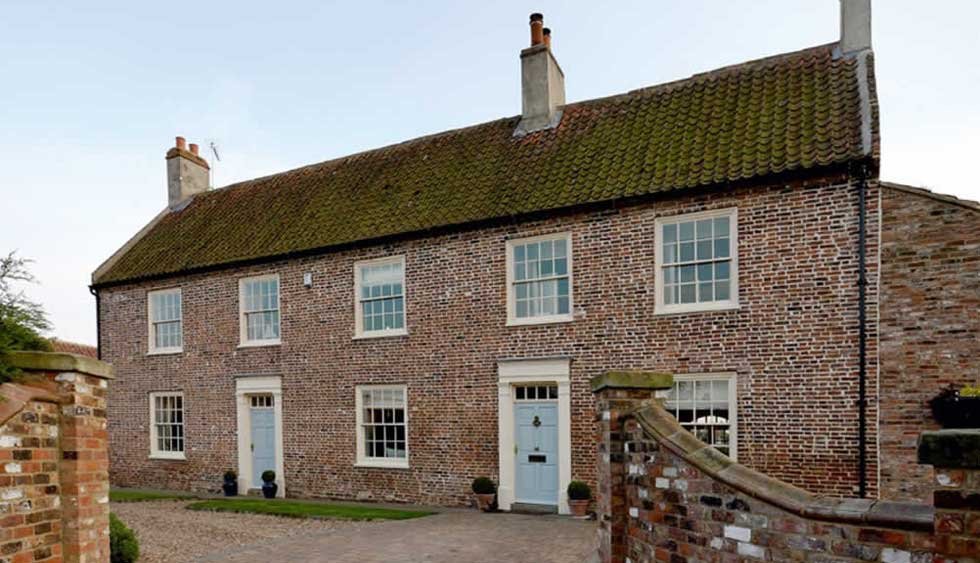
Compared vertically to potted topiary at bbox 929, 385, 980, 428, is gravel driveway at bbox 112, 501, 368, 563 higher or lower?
lower

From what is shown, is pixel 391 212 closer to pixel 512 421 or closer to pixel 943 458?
pixel 512 421

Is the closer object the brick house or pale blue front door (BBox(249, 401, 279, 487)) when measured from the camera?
the brick house

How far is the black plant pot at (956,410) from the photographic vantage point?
33.8 feet

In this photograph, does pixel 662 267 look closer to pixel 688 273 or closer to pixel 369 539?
pixel 688 273

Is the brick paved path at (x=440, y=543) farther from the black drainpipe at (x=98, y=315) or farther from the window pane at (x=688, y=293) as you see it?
the black drainpipe at (x=98, y=315)

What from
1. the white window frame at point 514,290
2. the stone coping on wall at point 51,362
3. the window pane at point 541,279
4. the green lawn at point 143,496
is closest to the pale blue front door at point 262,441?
the green lawn at point 143,496

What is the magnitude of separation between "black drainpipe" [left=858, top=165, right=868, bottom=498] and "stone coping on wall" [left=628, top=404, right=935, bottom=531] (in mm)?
5748

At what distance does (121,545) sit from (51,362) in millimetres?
5588

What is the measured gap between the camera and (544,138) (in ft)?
49.4

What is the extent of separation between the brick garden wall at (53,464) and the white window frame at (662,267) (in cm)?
933

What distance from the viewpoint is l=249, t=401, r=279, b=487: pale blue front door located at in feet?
54.4

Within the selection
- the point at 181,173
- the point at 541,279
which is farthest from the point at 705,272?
the point at 181,173

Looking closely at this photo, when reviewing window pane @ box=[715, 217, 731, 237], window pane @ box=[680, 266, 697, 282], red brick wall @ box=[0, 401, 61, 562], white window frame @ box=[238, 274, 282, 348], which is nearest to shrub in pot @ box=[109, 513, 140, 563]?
red brick wall @ box=[0, 401, 61, 562]

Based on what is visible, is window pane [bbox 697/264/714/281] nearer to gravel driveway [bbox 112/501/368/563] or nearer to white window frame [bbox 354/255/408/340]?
white window frame [bbox 354/255/408/340]
